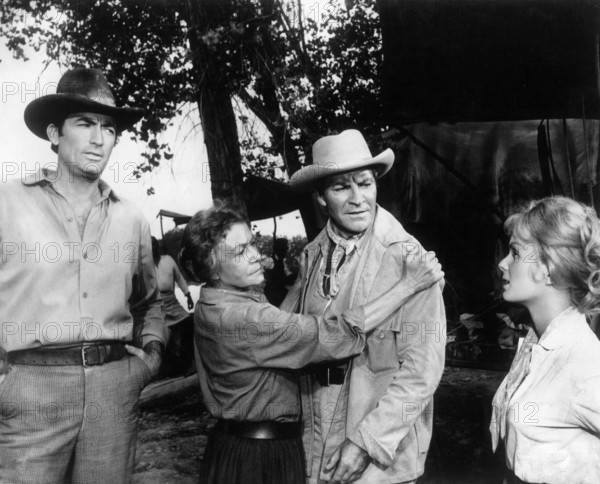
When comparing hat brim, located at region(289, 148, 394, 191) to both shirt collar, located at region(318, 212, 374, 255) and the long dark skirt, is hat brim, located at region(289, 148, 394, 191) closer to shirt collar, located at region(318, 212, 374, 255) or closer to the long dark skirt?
shirt collar, located at region(318, 212, 374, 255)

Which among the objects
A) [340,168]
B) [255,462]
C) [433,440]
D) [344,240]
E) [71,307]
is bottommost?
[433,440]

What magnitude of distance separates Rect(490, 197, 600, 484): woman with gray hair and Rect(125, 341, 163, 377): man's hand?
1.63 metres

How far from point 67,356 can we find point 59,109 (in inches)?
47.0

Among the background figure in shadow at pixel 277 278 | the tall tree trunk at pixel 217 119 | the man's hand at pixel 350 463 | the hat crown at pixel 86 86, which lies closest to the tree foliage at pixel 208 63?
the tall tree trunk at pixel 217 119

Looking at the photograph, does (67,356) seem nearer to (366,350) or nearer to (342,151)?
(366,350)

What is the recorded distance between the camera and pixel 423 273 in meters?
2.45

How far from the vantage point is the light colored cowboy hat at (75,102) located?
290cm

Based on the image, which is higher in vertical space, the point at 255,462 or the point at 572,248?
the point at 572,248

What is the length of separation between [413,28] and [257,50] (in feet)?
6.90

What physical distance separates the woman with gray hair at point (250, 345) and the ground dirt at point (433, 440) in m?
2.84

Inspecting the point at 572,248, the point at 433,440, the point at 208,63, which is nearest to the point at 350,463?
the point at 572,248

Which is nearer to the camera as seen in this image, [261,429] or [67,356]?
[261,429]

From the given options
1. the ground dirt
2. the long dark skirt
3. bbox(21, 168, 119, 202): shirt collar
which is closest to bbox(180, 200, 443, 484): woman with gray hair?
the long dark skirt

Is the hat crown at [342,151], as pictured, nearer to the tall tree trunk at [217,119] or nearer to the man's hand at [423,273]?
the man's hand at [423,273]
